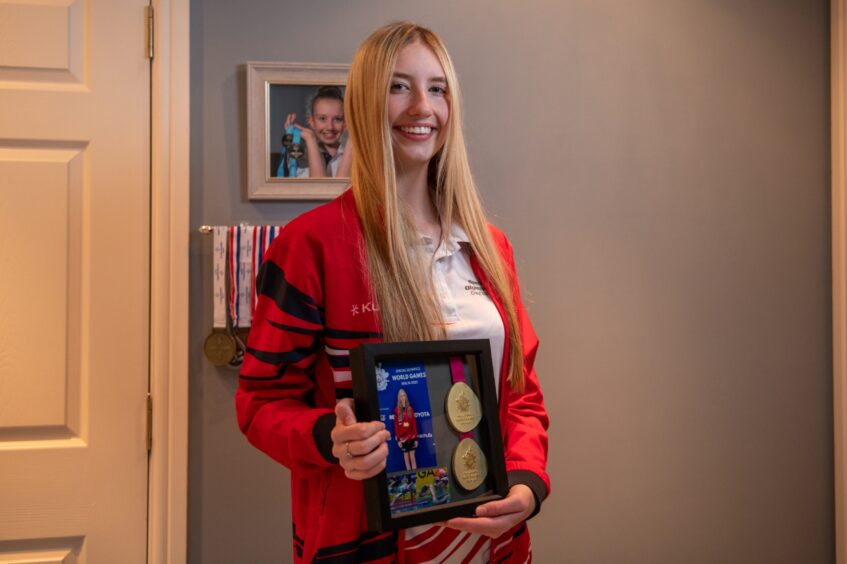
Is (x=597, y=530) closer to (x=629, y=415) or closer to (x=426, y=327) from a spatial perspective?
(x=629, y=415)

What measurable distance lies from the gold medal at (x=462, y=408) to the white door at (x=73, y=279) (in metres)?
1.08

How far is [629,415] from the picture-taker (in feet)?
6.88

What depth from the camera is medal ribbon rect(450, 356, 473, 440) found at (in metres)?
1.11

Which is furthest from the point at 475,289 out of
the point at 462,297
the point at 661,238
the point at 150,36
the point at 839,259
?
the point at 839,259

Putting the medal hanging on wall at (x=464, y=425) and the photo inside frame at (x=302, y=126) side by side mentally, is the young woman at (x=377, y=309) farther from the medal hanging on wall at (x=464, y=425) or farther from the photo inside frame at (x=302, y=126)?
the photo inside frame at (x=302, y=126)

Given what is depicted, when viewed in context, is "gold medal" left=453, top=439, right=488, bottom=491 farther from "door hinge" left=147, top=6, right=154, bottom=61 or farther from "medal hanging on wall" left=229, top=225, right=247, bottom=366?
"door hinge" left=147, top=6, right=154, bottom=61

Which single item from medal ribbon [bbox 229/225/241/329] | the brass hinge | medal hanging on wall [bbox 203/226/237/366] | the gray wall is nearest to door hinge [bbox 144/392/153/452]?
the brass hinge

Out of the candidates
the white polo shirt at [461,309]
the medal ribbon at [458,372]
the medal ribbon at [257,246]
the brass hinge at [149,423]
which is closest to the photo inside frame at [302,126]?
the medal ribbon at [257,246]

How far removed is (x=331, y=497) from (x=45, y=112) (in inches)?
51.6

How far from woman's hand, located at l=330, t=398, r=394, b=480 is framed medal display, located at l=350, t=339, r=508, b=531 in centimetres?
2

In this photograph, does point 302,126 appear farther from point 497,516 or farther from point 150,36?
point 497,516

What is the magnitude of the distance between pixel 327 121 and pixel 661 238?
999 mm

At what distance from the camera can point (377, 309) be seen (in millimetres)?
1162

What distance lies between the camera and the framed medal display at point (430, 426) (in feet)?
Result: 3.29
